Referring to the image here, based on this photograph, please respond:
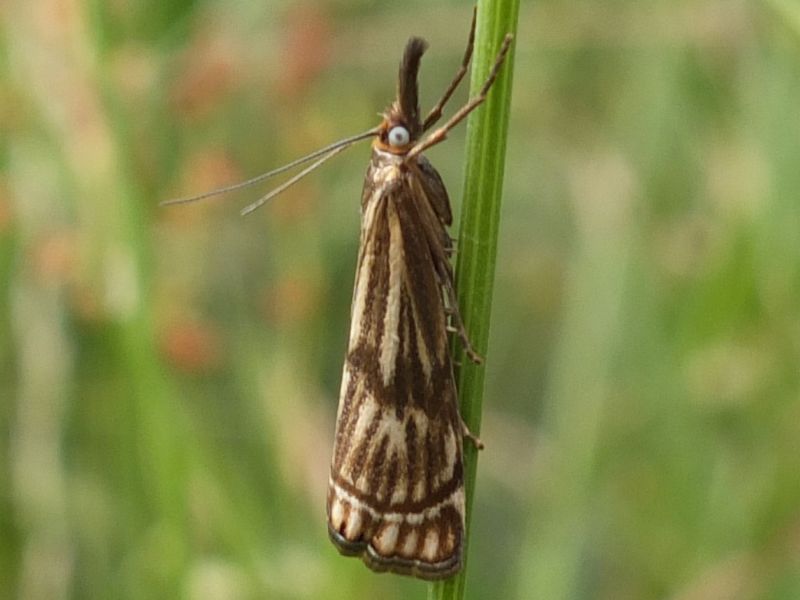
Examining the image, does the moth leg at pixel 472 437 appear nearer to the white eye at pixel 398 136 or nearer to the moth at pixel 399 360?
the moth at pixel 399 360

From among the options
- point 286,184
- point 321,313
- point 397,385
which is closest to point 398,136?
point 286,184

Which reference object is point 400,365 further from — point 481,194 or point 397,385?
point 481,194

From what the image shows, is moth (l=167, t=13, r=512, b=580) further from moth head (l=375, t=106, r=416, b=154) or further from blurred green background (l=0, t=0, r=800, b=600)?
blurred green background (l=0, t=0, r=800, b=600)

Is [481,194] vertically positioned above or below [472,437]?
above

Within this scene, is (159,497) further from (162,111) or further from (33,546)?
(162,111)

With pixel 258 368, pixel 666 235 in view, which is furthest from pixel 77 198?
pixel 666 235
